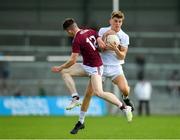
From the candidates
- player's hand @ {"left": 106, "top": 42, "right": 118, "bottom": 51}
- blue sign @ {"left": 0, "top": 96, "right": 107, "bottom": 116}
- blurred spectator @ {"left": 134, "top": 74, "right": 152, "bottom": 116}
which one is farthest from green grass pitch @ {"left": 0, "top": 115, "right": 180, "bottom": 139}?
blurred spectator @ {"left": 134, "top": 74, "right": 152, "bottom": 116}

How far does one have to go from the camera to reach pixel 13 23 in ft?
118

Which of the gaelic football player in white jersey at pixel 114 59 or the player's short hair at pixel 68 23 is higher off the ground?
the player's short hair at pixel 68 23

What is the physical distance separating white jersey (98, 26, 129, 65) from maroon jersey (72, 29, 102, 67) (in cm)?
20

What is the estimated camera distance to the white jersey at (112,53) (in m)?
14.5

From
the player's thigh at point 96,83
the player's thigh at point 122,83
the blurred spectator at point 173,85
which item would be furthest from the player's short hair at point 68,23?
the blurred spectator at point 173,85

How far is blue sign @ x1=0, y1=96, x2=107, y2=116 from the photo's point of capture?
94.2 feet

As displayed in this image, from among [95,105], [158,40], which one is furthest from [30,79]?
[158,40]

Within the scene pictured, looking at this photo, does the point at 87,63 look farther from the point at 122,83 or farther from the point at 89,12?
the point at 89,12

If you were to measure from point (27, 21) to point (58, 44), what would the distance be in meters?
2.92

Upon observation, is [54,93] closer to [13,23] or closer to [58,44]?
[58,44]

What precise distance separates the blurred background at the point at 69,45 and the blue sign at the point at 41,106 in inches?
4.9

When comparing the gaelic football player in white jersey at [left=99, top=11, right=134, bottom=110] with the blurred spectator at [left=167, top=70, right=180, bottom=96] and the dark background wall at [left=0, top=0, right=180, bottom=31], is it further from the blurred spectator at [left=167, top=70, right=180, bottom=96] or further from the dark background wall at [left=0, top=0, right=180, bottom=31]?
the dark background wall at [left=0, top=0, right=180, bottom=31]

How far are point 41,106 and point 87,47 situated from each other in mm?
14857

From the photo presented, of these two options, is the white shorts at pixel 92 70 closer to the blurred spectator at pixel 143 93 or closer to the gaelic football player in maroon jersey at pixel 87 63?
the gaelic football player in maroon jersey at pixel 87 63
